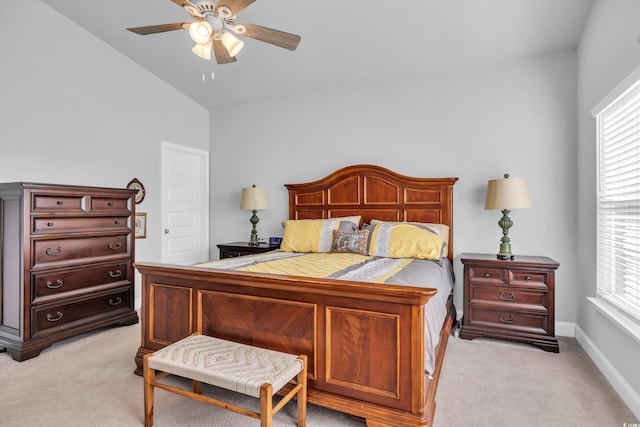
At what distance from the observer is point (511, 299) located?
310cm

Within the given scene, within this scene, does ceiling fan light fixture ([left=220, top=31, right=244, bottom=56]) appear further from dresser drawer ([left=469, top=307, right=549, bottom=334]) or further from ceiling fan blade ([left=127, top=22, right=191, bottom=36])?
dresser drawer ([left=469, top=307, right=549, bottom=334])

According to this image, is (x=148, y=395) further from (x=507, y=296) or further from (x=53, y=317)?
(x=507, y=296)

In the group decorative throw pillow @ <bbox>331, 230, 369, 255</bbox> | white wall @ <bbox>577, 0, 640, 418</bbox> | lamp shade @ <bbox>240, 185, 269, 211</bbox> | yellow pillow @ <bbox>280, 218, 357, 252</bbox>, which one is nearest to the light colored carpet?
white wall @ <bbox>577, 0, 640, 418</bbox>

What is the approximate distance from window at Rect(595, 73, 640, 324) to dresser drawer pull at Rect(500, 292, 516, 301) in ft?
1.97

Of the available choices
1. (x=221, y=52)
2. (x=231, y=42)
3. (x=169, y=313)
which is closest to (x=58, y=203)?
(x=169, y=313)

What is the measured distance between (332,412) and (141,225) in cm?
328

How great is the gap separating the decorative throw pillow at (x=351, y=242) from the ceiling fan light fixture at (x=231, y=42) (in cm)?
188

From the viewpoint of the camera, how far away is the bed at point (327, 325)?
5.65ft

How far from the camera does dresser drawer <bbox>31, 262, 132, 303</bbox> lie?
2.94 m

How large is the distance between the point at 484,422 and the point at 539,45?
3.19m

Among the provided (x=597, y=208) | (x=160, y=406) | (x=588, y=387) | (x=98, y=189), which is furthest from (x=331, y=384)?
(x=98, y=189)

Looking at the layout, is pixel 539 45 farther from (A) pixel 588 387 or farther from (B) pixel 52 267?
(B) pixel 52 267

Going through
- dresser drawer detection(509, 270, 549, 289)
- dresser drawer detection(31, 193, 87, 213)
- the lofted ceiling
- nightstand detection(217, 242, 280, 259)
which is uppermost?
the lofted ceiling

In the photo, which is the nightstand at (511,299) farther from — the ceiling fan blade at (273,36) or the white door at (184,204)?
the white door at (184,204)
